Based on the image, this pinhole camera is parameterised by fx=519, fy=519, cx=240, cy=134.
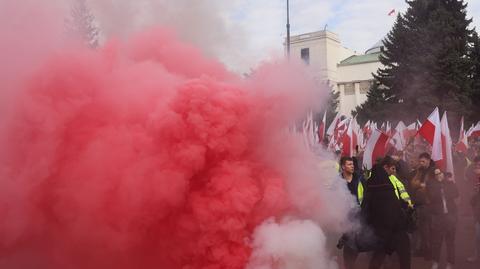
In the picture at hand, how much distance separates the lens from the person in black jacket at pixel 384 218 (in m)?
6.79

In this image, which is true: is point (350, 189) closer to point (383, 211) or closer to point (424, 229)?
point (383, 211)

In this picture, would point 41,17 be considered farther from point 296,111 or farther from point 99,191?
point 296,111

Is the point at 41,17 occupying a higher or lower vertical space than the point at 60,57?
higher

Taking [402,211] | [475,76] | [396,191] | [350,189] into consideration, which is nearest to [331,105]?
[396,191]

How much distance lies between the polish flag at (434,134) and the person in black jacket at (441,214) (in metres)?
1.00

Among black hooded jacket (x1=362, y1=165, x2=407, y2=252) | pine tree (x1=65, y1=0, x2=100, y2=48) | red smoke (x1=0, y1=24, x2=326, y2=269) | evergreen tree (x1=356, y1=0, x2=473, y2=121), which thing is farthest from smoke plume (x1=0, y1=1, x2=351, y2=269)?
evergreen tree (x1=356, y1=0, x2=473, y2=121)

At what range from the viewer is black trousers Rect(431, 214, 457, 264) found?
8.20 m

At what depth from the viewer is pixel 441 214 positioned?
8195mm

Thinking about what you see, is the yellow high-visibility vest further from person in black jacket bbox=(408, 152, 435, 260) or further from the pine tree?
the pine tree

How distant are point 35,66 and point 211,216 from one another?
10.00ft

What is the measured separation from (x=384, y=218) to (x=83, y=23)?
16.3ft

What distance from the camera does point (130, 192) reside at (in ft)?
17.8

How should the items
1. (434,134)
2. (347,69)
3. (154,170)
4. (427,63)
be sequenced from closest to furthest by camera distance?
(154,170)
(434,134)
(427,63)
(347,69)

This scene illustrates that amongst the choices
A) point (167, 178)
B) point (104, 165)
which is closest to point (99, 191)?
point (104, 165)
